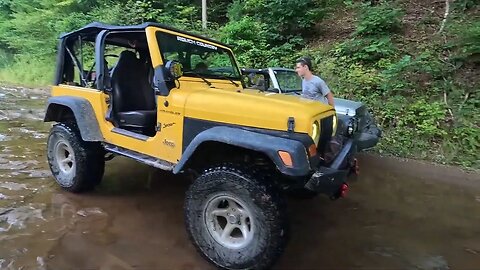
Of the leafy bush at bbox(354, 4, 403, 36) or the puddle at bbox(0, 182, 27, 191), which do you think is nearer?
the puddle at bbox(0, 182, 27, 191)

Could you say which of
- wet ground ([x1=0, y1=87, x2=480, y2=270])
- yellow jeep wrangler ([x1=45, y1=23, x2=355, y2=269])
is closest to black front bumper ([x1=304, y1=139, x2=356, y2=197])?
yellow jeep wrangler ([x1=45, y1=23, x2=355, y2=269])

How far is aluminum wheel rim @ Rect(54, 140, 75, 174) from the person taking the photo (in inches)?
170

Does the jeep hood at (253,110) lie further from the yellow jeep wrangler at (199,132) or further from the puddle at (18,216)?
the puddle at (18,216)

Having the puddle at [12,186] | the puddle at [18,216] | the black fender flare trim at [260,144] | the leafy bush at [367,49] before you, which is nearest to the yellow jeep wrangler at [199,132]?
the black fender flare trim at [260,144]

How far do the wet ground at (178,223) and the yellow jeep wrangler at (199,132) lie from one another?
1.33ft

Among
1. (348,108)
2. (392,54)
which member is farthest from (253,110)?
(392,54)

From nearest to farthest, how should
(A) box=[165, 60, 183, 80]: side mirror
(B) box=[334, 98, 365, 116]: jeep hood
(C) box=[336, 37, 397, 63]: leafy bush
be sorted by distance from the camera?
(A) box=[165, 60, 183, 80]: side mirror
(B) box=[334, 98, 365, 116]: jeep hood
(C) box=[336, 37, 397, 63]: leafy bush

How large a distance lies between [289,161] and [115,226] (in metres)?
1.87

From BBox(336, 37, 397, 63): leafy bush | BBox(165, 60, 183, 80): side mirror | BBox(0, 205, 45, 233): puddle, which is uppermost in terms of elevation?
BBox(336, 37, 397, 63): leafy bush

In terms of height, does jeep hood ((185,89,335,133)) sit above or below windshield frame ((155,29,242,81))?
below

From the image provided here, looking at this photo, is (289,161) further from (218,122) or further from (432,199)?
(432,199)

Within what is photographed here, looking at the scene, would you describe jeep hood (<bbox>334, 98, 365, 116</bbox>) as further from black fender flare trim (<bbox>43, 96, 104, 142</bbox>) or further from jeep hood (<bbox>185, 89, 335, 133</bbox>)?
black fender flare trim (<bbox>43, 96, 104, 142</bbox>)

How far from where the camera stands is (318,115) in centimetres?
295

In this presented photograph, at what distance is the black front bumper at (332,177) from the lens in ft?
8.97
